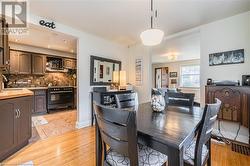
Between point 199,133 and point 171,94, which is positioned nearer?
point 199,133

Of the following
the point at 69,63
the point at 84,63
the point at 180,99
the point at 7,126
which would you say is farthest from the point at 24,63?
the point at 180,99

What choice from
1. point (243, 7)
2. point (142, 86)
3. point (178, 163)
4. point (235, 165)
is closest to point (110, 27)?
point (142, 86)

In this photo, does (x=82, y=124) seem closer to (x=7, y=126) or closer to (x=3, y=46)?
(x=7, y=126)

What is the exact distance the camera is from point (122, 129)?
866mm

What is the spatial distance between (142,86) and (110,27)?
1968 mm

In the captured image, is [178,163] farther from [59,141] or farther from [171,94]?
[59,141]

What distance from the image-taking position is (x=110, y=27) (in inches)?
126

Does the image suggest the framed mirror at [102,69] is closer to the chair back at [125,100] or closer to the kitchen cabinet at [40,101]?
the chair back at [125,100]

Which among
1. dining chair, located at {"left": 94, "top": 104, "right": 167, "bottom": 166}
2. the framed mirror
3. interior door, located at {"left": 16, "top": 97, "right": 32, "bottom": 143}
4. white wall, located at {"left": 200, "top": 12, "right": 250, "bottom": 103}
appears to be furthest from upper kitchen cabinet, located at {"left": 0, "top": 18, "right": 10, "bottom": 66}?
white wall, located at {"left": 200, "top": 12, "right": 250, "bottom": 103}

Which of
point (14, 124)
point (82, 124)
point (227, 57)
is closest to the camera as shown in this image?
point (14, 124)

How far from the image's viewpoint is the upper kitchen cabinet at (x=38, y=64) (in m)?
4.76

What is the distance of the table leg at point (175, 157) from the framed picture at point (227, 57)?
8.61 ft

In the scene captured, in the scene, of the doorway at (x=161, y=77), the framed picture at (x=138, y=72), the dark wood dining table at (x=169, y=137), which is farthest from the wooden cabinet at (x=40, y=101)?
the doorway at (x=161, y=77)

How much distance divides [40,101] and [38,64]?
131cm
